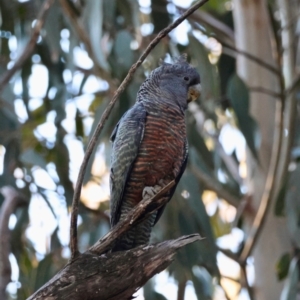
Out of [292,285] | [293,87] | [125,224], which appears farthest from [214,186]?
[125,224]

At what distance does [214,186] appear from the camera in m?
3.84

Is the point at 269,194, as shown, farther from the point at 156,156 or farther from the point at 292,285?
the point at 156,156

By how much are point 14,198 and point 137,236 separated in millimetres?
1286

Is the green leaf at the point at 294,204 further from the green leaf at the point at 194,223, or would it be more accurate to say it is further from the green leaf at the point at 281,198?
the green leaf at the point at 194,223

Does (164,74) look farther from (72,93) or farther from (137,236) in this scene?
(72,93)

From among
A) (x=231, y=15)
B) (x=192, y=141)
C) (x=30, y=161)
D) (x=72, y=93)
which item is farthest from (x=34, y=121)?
(x=231, y=15)

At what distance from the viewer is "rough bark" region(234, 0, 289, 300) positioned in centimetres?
380

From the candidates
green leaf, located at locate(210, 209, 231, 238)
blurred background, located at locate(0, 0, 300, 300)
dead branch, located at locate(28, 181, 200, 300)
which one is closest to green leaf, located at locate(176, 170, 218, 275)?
blurred background, located at locate(0, 0, 300, 300)

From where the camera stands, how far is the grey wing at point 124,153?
2.30m

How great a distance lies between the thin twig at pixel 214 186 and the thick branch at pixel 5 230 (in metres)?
1.09

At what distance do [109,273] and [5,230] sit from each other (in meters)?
1.31

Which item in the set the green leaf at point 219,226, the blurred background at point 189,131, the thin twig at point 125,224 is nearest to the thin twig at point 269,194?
the blurred background at point 189,131

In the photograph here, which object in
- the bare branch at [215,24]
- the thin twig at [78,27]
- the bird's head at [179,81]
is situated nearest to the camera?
the bird's head at [179,81]

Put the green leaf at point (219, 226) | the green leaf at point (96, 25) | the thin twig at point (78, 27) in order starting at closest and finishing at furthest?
the green leaf at point (96, 25) → the thin twig at point (78, 27) → the green leaf at point (219, 226)
